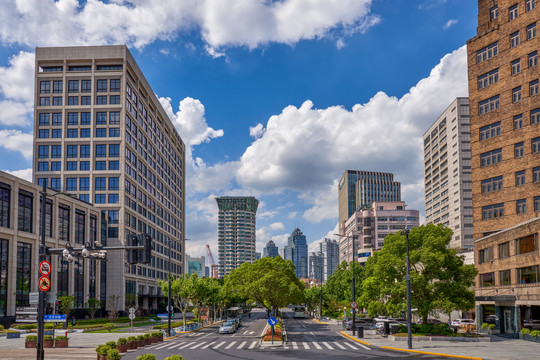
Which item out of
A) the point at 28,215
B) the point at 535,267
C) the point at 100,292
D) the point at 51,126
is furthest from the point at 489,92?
the point at 51,126

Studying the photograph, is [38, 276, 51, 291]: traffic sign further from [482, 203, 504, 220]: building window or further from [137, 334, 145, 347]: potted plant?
[482, 203, 504, 220]: building window

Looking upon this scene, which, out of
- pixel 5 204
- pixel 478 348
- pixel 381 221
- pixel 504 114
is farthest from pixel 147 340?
pixel 381 221

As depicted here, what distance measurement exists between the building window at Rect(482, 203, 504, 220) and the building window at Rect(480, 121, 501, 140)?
8.55 metres

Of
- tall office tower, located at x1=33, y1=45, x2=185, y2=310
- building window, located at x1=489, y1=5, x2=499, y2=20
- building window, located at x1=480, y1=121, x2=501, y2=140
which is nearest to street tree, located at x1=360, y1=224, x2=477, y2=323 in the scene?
building window, located at x1=480, y1=121, x2=501, y2=140

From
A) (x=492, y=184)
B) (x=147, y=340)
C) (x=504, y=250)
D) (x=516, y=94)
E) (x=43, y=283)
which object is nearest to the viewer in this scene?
(x=43, y=283)

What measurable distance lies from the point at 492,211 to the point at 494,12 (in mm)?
25264

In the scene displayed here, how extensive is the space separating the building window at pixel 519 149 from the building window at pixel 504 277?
14179mm

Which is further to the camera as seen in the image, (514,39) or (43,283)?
A: (514,39)

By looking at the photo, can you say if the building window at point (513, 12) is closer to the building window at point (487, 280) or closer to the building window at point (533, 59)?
the building window at point (533, 59)

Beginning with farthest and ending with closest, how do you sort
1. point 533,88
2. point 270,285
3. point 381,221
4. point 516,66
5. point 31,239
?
point 381,221 < point 31,239 < point 516,66 < point 533,88 < point 270,285

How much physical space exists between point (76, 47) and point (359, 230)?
10861cm

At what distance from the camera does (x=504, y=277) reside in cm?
5534

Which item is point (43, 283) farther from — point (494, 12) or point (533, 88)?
point (494, 12)

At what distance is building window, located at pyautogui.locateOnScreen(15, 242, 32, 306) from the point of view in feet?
232
